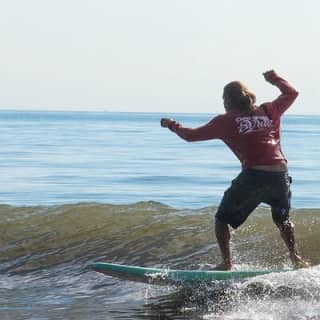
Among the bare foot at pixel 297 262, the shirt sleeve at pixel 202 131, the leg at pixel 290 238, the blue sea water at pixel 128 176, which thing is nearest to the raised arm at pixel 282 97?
the shirt sleeve at pixel 202 131

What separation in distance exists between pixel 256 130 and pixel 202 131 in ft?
1.68

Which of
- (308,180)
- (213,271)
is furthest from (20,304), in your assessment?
(308,180)

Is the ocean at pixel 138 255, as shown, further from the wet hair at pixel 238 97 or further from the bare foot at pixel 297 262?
the wet hair at pixel 238 97

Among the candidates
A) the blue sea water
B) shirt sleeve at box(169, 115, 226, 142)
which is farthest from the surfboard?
the blue sea water

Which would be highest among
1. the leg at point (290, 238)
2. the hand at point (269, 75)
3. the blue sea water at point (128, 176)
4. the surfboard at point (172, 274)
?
the hand at point (269, 75)

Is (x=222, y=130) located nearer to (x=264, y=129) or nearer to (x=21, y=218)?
(x=264, y=129)

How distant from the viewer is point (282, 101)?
9289mm

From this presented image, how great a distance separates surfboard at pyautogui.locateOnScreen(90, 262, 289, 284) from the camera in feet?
30.8

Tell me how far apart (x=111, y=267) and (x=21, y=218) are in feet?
18.2

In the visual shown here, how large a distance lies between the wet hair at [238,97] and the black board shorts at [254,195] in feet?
1.88

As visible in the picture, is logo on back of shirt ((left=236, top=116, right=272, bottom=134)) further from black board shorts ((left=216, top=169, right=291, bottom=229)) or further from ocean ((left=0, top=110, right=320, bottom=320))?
ocean ((left=0, top=110, right=320, bottom=320))

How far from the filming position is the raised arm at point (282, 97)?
9262 mm

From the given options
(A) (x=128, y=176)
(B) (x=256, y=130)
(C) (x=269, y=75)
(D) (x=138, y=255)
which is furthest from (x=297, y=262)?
(A) (x=128, y=176)

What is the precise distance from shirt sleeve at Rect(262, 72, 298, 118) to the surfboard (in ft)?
4.79
